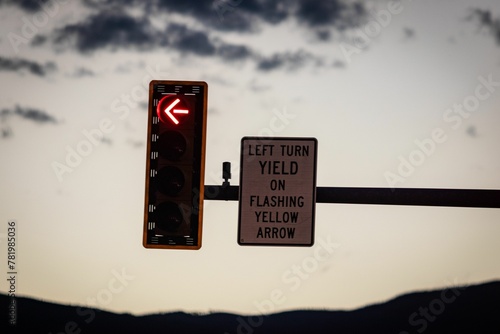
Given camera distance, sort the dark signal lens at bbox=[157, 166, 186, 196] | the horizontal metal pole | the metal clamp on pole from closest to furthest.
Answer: the dark signal lens at bbox=[157, 166, 186, 196] < the horizontal metal pole < the metal clamp on pole

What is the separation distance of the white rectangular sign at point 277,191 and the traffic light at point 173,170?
3.99ft

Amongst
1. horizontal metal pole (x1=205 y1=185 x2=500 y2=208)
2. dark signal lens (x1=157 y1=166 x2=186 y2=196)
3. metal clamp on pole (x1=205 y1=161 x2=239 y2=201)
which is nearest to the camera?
dark signal lens (x1=157 y1=166 x2=186 y2=196)

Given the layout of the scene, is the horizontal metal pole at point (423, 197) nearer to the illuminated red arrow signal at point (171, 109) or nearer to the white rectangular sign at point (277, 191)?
the white rectangular sign at point (277, 191)

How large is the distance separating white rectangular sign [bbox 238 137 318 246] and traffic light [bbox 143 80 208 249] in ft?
3.99

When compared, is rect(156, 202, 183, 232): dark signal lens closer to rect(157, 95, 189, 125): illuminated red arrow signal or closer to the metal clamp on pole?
rect(157, 95, 189, 125): illuminated red arrow signal

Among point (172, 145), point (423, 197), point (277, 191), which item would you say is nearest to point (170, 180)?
point (172, 145)

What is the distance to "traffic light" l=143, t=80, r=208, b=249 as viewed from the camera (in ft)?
29.7

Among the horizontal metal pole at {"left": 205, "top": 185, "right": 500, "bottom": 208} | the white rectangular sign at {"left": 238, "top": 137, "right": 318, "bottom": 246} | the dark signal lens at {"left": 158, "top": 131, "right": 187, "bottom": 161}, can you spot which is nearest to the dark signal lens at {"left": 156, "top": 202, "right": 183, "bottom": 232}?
the dark signal lens at {"left": 158, "top": 131, "right": 187, "bottom": 161}

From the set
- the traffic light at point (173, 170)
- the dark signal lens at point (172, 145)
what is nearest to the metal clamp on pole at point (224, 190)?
the traffic light at point (173, 170)

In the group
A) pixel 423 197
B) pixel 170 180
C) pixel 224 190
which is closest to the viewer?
pixel 170 180

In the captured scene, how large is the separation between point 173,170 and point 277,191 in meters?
1.58

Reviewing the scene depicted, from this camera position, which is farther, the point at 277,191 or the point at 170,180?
the point at 277,191

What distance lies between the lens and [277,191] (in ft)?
33.5

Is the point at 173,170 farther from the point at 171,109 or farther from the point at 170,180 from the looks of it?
the point at 171,109
